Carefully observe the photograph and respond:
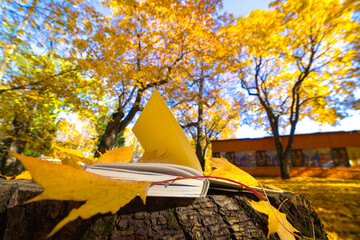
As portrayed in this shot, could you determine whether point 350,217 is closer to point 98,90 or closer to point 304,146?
point 98,90

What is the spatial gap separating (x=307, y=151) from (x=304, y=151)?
154 millimetres

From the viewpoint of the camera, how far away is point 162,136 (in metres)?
0.56

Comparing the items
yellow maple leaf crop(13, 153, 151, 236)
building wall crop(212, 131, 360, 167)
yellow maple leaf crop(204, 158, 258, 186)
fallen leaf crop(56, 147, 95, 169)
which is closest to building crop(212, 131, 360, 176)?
building wall crop(212, 131, 360, 167)

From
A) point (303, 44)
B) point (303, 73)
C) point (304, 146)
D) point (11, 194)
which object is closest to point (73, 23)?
point (11, 194)

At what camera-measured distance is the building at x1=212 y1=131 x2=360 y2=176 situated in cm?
874

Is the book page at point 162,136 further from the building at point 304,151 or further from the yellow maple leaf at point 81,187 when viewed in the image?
the building at point 304,151

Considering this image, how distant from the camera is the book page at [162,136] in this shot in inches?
20.2

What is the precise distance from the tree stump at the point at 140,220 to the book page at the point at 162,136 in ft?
0.45

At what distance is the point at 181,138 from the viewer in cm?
52

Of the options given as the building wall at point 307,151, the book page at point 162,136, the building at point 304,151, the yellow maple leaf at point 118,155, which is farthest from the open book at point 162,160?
the building wall at point 307,151

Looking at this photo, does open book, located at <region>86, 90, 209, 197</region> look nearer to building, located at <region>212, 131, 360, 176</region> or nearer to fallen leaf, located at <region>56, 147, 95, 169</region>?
fallen leaf, located at <region>56, 147, 95, 169</region>

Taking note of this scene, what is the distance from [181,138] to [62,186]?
34cm

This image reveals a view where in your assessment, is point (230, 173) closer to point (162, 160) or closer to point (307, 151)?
point (162, 160)

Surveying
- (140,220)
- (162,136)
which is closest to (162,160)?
(162,136)
